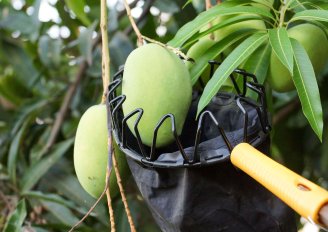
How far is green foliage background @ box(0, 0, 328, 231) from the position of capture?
1305 millimetres

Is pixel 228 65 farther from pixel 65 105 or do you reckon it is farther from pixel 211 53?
pixel 65 105

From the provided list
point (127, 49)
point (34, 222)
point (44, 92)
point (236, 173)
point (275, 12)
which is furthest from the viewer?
point (44, 92)

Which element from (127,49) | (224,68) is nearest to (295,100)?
(127,49)

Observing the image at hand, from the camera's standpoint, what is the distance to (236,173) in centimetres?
67

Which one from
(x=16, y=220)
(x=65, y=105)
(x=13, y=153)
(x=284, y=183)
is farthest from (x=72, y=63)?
(x=284, y=183)

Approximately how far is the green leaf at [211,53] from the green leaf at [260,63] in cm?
3

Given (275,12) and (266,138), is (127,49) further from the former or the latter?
(266,138)

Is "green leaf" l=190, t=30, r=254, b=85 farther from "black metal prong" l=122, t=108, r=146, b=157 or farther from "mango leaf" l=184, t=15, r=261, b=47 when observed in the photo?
"black metal prong" l=122, t=108, r=146, b=157

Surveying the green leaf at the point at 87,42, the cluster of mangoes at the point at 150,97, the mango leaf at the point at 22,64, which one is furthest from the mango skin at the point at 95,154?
the mango leaf at the point at 22,64

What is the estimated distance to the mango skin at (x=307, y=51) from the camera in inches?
34.4

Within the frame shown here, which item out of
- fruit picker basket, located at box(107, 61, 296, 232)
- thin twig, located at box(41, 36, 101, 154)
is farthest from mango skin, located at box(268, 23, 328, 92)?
thin twig, located at box(41, 36, 101, 154)

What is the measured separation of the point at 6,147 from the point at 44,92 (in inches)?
8.8

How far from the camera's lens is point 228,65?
77cm

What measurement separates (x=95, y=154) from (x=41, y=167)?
0.58m
